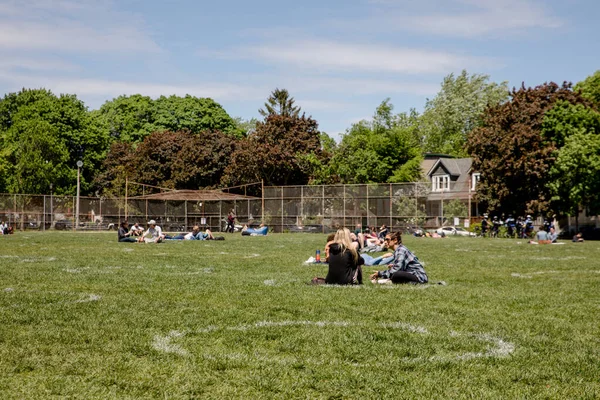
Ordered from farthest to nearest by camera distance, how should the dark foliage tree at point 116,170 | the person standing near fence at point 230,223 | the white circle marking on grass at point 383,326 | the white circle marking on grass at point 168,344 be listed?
the dark foliage tree at point 116,170
the person standing near fence at point 230,223
the white circle marking on grass at point 168,344
the white circle marking on grass at point 383,326

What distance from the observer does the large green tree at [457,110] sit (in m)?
87.1

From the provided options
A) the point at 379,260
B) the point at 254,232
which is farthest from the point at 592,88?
the point at 379,260

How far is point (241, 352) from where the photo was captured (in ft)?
21.1

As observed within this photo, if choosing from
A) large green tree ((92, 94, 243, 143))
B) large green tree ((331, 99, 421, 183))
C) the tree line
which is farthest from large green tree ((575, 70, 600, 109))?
large green tree ((92, 94, 243, 143))

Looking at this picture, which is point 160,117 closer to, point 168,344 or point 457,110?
point 457,110

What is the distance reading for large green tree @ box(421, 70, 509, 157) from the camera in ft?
286

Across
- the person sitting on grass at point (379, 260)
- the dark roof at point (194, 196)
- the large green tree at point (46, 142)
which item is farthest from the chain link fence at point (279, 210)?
the person sitting on grass at point (379, 260)

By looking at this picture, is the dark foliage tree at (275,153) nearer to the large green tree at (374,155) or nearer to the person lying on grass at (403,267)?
the large green tree at (374,155)

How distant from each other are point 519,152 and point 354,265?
40.4m

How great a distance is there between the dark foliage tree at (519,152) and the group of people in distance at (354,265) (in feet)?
123

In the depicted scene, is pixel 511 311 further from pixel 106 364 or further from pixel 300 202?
pixel 300 202

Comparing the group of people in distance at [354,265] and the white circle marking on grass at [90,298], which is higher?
the group of people in distance at [354,265]

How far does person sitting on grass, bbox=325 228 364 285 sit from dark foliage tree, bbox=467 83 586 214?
38.3m

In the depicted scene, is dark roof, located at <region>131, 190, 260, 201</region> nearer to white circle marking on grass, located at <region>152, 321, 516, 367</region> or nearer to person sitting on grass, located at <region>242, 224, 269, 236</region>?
person sitting on grass, located at <region>242, 224, 269, 236</region>
